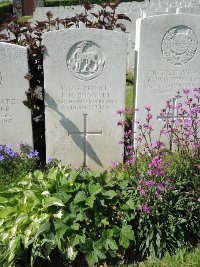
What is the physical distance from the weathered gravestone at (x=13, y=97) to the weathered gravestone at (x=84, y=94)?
0.25 m

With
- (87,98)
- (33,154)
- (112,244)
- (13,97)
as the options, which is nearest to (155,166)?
(112,244)

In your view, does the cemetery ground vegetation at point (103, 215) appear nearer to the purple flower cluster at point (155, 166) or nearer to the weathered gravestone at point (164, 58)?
the purple flower cluster at point (155, 166)

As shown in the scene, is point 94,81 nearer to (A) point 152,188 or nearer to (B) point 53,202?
(A) point 152,188

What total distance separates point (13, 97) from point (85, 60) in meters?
0.95

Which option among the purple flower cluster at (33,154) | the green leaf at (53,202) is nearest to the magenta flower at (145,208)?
the green leaf at (53,202)

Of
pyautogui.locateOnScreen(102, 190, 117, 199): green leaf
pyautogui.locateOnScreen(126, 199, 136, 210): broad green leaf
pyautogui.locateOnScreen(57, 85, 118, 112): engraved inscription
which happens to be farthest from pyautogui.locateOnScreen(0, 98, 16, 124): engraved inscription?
pyautogui.locateOnScreen(126, 199, 136, 210): broad green leaf

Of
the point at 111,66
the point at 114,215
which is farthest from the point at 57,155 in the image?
the point at 114,215

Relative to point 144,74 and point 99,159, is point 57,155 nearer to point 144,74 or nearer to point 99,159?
point 99,159

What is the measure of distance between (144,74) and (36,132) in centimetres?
157

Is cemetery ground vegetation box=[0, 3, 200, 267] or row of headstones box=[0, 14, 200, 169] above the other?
row of headstones box=[0, 14, 200, 169]

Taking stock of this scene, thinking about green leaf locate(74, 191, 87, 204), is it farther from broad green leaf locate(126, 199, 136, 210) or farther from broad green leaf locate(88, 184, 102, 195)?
broad green leaf locate(126, 199, 136, 210)

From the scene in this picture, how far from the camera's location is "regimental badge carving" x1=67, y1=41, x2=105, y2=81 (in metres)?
4.14

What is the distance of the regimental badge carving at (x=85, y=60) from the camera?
163 inches

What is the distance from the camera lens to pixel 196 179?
3.20 metres
